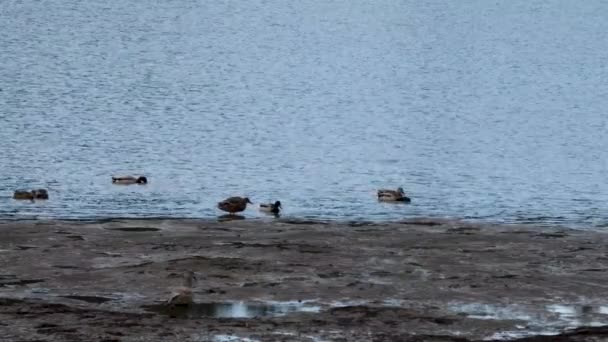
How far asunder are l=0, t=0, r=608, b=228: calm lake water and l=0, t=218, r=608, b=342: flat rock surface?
4.67 m

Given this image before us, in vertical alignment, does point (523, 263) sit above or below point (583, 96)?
below

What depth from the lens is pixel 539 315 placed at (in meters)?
23.7

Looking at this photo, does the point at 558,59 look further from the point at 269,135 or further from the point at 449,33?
the point at 269,135

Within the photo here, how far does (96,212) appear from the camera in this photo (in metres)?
35.8

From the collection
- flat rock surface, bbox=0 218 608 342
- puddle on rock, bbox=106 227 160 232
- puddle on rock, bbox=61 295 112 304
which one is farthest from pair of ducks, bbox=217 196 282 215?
puddle on rock, bbox=61 295 112 304

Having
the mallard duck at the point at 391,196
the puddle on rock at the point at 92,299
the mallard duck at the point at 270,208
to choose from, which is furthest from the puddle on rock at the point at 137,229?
the mallard duck at the point at 391,196

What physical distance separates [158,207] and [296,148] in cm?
1526

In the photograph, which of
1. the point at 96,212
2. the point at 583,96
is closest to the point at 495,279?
the point at 96,212

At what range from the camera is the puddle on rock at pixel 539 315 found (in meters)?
22.6

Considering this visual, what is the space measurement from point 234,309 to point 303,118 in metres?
39.2

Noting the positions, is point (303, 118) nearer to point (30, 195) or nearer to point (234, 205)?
point (30, 195)

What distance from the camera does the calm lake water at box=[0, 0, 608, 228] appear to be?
40688 millimetres

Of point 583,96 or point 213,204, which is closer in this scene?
point 213,204

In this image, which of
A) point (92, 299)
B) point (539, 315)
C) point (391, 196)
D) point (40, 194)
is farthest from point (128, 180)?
point (539, 315)
